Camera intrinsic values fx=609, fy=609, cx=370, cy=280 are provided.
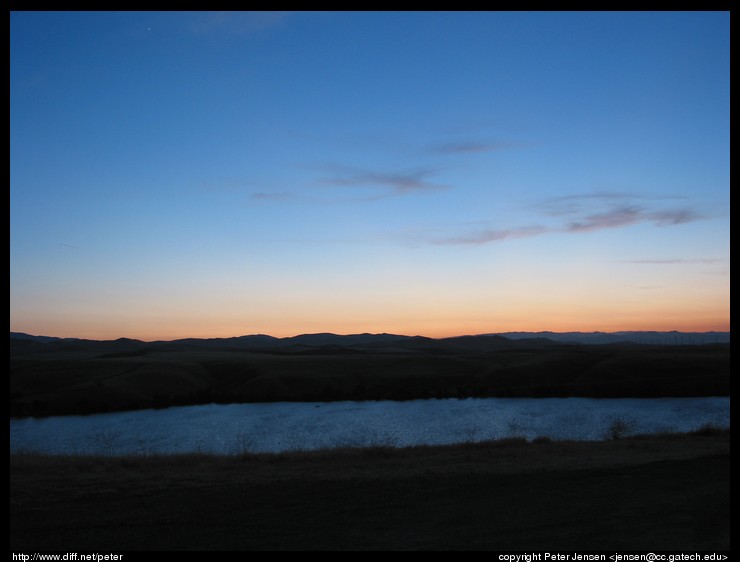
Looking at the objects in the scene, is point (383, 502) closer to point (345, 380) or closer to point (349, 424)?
point (349, 424)

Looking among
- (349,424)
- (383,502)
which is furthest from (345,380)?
(383,502)

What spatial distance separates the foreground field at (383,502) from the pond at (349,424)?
33.1 feet

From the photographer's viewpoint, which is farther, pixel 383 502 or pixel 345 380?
pixel 345 380

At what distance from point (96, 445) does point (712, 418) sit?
113 ft

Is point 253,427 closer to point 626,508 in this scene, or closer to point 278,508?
point 278,508

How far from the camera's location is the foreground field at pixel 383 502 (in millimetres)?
9719

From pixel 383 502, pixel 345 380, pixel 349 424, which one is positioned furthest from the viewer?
pixel 345 380

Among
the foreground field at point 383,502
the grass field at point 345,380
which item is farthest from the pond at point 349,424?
the foreground field at point 383,502

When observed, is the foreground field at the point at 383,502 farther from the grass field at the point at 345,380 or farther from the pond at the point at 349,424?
the grass field at the point at 345,380

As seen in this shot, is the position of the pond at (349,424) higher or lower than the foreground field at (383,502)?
lower

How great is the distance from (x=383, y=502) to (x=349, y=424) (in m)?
24.5

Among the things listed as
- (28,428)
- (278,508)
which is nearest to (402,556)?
(278,508)

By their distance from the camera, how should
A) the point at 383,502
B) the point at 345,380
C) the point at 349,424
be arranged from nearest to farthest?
the point at 383,502 → the point at 349,424 → the point at 345,380

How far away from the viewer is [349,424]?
120ft
